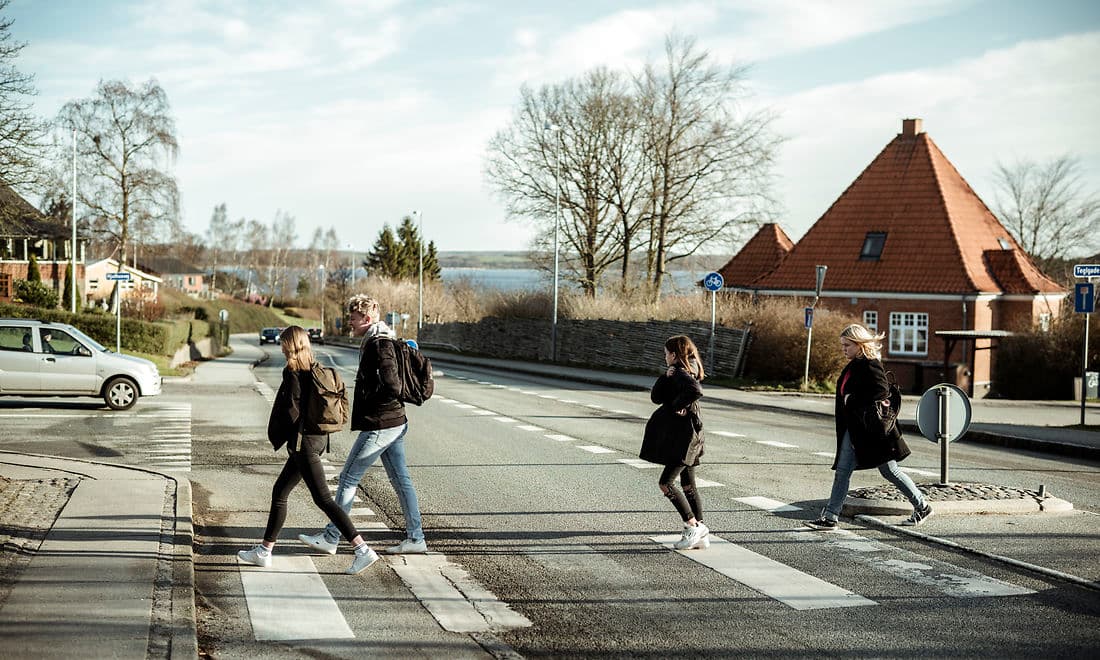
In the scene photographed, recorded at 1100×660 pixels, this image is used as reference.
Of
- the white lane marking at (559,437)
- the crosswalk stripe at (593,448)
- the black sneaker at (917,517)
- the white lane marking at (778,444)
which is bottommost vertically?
the white lane marking at (778,444)

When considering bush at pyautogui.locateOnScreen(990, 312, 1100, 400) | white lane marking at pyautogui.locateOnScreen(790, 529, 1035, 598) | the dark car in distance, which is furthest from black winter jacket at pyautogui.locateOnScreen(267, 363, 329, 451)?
the dark car in distance

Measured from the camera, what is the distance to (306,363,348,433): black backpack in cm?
734

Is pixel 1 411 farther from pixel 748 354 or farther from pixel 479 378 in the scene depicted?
pixel 748 354

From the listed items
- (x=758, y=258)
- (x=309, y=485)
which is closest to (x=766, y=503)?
(x=309, y=485)

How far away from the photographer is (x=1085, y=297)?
19828 millimetres

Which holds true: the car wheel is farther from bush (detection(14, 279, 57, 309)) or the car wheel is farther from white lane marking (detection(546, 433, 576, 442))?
bush (detection(14, 279, 57, 309))

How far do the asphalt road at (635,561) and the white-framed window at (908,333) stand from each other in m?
28.2

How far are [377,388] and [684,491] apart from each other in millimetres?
2553

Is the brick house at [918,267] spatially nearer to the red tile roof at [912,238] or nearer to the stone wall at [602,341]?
the red tile roof at [912,238]

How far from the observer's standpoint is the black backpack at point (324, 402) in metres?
7.34

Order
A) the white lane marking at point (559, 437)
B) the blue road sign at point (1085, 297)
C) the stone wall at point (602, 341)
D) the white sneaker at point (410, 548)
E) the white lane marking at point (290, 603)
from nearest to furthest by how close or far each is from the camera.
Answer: the white lane marking at point (290, 603), the white sneaker at point (410, 548), the white lane marking at point (559, 437), the blue road sign at point (1085, 297), the stone wall at point (602, 341)

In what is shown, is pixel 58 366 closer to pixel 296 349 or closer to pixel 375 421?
pixel 296 349

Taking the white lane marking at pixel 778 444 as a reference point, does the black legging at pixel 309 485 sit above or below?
above

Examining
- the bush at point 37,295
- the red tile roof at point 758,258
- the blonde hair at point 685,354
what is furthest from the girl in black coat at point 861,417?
the bush at point 37,295
